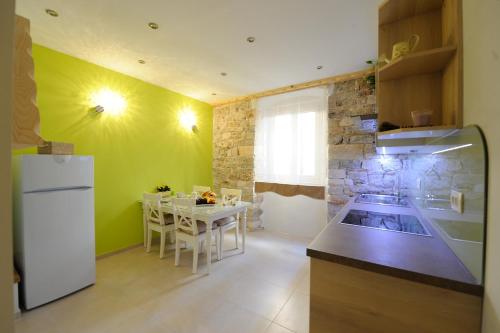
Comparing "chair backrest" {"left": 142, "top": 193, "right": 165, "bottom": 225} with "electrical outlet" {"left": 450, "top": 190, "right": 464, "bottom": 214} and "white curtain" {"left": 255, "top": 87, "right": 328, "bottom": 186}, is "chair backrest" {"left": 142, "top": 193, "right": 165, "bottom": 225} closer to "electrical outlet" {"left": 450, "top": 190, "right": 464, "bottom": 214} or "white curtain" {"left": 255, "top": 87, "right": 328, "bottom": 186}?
"white curtain" {"left": 255, "top": 87, "right": 328, "bottom": 186}

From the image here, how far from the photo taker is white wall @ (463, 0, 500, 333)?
1.97 feet

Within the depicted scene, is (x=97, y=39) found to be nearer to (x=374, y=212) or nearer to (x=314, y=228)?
(x=374, y=212)

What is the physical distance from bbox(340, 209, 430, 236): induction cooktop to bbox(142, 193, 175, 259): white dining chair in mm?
2352

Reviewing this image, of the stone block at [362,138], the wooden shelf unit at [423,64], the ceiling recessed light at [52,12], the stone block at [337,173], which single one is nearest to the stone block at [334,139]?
the stone block at [362,138]

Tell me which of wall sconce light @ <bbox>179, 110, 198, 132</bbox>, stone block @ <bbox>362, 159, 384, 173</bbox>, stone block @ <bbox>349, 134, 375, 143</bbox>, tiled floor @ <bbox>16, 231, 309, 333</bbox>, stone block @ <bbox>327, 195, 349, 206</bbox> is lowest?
tiled floor @ <bbox>16, 231, 309, 333</bbox>

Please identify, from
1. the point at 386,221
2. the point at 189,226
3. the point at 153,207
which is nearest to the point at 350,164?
the point at 386,221

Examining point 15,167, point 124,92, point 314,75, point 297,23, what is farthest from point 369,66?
point 15,167

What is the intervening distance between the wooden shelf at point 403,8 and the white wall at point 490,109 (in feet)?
1.79

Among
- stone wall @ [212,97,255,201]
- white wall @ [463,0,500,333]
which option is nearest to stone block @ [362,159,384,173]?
stone wall @ [212,97,255,201]

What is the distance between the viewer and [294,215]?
370 centimetres

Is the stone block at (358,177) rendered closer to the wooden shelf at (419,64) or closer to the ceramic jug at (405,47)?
the wooden shelf at (419,64)

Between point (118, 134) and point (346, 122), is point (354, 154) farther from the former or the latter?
point (118, 134)

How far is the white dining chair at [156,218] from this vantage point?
2779 millimetres

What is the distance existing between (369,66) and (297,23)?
145 centimetres
